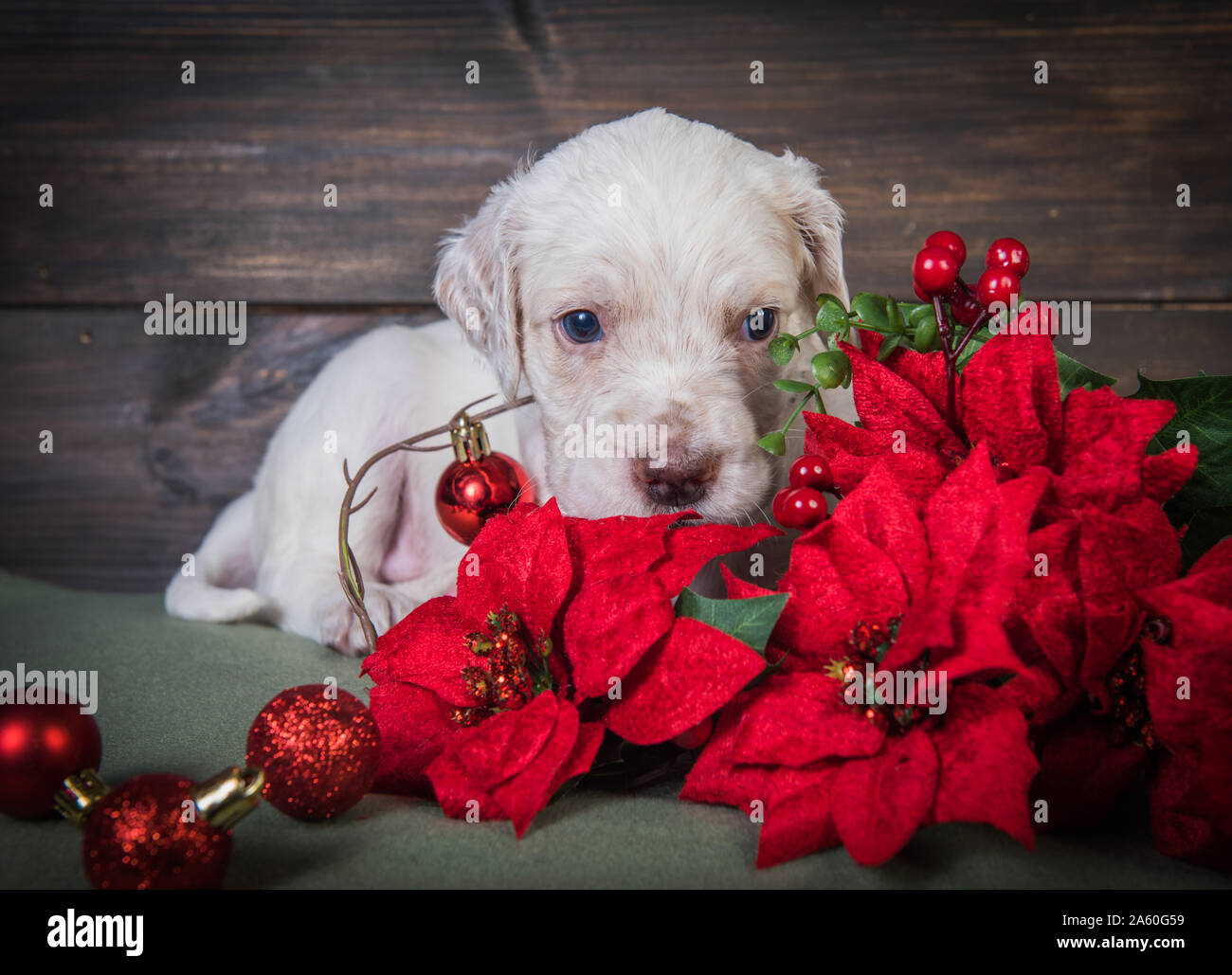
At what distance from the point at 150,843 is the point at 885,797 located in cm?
54

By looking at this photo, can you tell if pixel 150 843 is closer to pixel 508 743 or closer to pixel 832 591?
pixel 508 743

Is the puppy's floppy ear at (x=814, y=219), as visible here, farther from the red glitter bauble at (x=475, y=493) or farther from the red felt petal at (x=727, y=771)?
the red felt petal at (x=727, y=771)

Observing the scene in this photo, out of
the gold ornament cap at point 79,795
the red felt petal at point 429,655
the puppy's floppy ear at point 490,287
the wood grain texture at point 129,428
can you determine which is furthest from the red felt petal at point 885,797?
the wood grain texture at point 129,428

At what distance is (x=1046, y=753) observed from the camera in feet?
2.48

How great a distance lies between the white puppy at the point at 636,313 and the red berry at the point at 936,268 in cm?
37

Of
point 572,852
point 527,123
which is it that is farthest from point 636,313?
point 527,123

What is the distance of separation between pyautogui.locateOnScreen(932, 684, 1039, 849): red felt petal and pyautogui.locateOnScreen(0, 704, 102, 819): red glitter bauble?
719 millimetres

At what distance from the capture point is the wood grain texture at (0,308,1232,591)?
7.05 ft

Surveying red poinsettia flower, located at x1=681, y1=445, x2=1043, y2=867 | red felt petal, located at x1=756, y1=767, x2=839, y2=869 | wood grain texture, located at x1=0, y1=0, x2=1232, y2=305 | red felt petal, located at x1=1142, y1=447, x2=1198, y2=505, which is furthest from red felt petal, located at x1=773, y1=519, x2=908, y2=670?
wood grain texture, located at x1=0, y1=0, x2=1232, y2=305

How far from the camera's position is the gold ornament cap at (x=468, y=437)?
1.22m

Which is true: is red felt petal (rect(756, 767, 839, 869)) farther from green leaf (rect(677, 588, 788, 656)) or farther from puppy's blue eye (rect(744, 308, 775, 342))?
puppy's blue eye (rect(744, 308, 775, 342))

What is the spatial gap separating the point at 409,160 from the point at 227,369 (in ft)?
2.13
